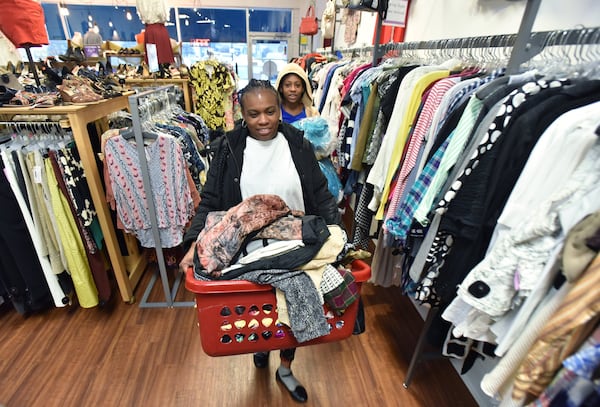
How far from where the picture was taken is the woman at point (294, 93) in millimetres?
2129

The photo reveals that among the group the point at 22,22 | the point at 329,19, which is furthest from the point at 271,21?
the point at 22,22

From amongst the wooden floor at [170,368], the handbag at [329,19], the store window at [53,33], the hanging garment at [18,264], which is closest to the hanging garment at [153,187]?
the hanging garment at [18,264]

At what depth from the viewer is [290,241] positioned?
90 centimetres

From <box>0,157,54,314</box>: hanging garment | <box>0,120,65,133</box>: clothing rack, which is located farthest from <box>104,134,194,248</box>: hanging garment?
<box>0,157,54,314</box>: hanging garment

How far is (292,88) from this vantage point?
2154mm

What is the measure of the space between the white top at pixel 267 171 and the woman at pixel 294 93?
98 cm

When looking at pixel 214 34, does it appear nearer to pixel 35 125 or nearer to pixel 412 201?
pixel 35 125

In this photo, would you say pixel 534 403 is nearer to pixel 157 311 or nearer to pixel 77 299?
pixel 157 311

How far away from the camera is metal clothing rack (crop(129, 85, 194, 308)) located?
1695mm

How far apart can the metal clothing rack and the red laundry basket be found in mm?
1173

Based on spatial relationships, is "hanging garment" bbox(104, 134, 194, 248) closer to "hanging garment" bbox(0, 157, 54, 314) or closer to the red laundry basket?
"hanging garment" bbox(0, 157, 54, 314)

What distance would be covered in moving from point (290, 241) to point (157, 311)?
1.74 meters

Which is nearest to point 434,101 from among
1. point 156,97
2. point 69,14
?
point 156,97

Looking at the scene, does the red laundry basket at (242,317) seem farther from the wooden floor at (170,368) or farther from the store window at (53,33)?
the store window at (53,33)
